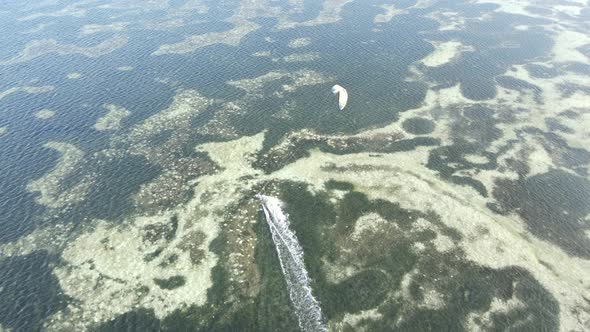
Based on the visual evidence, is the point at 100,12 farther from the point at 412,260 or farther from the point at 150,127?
the point at 412,260

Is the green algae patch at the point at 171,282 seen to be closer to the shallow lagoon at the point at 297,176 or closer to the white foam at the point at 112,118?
the shallow lagoon at the point at 297,176

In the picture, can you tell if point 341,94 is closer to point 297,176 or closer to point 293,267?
point 297,176

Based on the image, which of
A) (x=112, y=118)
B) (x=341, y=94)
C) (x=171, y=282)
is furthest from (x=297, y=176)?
(x=112, y=118)

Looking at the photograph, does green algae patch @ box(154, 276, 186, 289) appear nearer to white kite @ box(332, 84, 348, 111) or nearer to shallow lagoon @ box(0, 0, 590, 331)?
shallow lagoon @ box(0, 0, 590, 331)

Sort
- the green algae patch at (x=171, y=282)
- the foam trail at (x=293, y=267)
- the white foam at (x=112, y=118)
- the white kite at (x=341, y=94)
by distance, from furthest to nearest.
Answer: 1. the white kite at (x=341, y=94)
2. the white foam at (x=112, y=118)
3. the green algae patch at (x=171, y=282)
4. the foam trail at (x=293, y=267)

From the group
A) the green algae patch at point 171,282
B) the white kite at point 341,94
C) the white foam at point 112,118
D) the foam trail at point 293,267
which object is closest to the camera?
the foam trail at point 293,267

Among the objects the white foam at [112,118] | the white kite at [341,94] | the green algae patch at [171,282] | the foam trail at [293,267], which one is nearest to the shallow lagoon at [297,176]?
the green algae patch at [171,282]

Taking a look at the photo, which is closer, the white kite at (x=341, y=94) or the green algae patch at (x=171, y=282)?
the green algae patch at (x=171, y=282)
